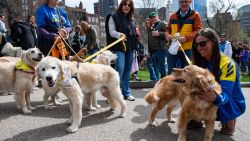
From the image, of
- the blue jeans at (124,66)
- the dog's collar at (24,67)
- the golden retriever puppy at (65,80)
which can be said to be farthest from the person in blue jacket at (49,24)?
the golden retriever puppy at (65,80)

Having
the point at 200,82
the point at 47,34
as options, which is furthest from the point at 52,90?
the point at 200,82

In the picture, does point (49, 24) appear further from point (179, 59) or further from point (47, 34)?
point (179, 59)

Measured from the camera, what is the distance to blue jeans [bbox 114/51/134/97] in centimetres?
629

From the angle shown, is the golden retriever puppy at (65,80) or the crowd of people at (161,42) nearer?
the crowd of people at (161,42)

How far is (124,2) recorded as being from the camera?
6.27 meters

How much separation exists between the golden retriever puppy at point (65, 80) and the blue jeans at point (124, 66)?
186 centimetres

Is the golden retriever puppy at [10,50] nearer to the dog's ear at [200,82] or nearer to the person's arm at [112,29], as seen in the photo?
the person's arm at [112,29]

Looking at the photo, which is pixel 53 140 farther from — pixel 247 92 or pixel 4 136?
pixel 247 92

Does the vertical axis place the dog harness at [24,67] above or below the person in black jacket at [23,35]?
below

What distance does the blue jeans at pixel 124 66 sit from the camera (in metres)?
6.29

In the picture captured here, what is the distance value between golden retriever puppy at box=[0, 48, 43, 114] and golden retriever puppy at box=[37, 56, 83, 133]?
3.83 ft

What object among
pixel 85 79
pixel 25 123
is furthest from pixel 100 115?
pixel 25 123

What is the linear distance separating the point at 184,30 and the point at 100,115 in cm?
232

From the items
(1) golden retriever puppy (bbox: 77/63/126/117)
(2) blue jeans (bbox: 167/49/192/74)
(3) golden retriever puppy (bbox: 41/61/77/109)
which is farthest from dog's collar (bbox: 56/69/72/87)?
(2) blue jeans (bbox: 167/49/192/74)
